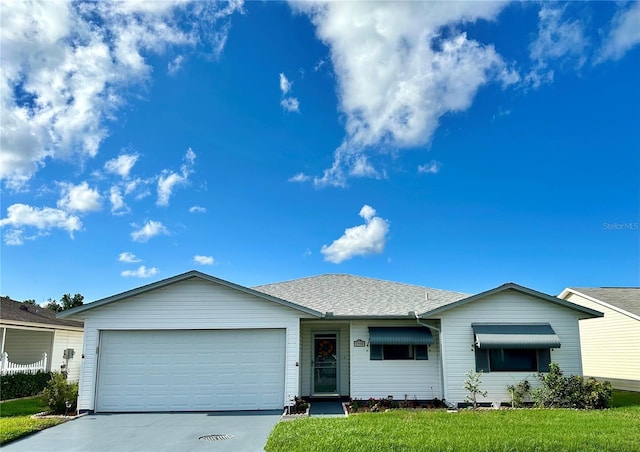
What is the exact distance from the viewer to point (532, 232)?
61.7ft

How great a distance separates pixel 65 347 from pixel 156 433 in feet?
43.1

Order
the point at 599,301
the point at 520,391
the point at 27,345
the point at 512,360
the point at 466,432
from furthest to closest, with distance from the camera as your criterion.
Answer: the point at 599,301 → the point at 27,345 → the point at 512,360 → the point at 520,391 → the point at 466,432

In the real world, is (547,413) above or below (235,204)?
below

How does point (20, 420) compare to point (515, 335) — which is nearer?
point (20, 420)

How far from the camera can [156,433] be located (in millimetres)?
9773

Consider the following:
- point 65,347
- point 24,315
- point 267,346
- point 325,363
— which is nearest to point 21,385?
point 24,315

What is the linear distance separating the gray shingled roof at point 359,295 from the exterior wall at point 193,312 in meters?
1.99

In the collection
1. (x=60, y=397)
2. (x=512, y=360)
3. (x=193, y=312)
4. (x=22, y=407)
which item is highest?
(x=193, y=312)

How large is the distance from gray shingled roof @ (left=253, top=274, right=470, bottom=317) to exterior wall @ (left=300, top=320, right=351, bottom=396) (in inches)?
26.8

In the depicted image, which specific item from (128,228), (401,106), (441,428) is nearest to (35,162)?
(128,228)

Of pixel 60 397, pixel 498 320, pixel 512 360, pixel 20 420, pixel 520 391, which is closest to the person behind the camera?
pixel 20 420

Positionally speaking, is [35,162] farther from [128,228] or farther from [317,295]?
[317,295]

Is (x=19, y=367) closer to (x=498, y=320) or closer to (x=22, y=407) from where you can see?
(x=22, y=407)

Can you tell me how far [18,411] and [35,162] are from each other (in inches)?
299
